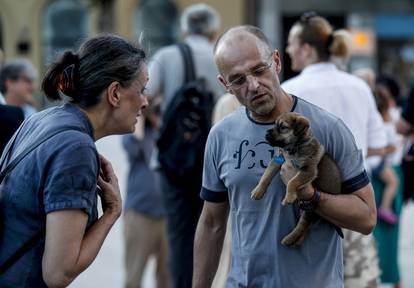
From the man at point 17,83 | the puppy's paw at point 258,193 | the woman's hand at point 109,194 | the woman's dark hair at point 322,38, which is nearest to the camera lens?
the woman's hand at point 109,194

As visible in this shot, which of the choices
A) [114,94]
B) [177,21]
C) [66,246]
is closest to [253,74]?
[114,94]

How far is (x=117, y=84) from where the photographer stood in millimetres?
3238

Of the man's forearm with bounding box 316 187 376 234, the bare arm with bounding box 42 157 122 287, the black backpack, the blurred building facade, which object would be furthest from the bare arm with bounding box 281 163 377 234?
the blurred building facade

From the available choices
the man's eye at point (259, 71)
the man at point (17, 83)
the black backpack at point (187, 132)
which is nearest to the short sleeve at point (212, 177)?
the man's eye at point (259, 71)

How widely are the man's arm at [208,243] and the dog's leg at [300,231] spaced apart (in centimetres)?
47

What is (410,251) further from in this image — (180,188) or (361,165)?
(361,165)

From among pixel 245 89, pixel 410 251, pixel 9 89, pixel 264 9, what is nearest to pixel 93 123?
pixel 245 89

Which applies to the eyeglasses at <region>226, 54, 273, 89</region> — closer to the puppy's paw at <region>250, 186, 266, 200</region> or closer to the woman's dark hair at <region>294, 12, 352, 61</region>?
the puppy's paw at <region>250, 186, 266, 200</region>

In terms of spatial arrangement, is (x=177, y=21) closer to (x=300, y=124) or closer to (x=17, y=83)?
(x=17, y=83)

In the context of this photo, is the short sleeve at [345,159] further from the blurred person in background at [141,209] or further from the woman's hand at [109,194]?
the blurred person in background at [141,209]

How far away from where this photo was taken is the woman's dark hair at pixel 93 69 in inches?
126

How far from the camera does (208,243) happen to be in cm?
388

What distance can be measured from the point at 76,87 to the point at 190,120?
358 centimetres

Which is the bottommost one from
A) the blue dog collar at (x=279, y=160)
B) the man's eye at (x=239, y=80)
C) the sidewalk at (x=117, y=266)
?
the sidewalk at (x=117, y=266)
